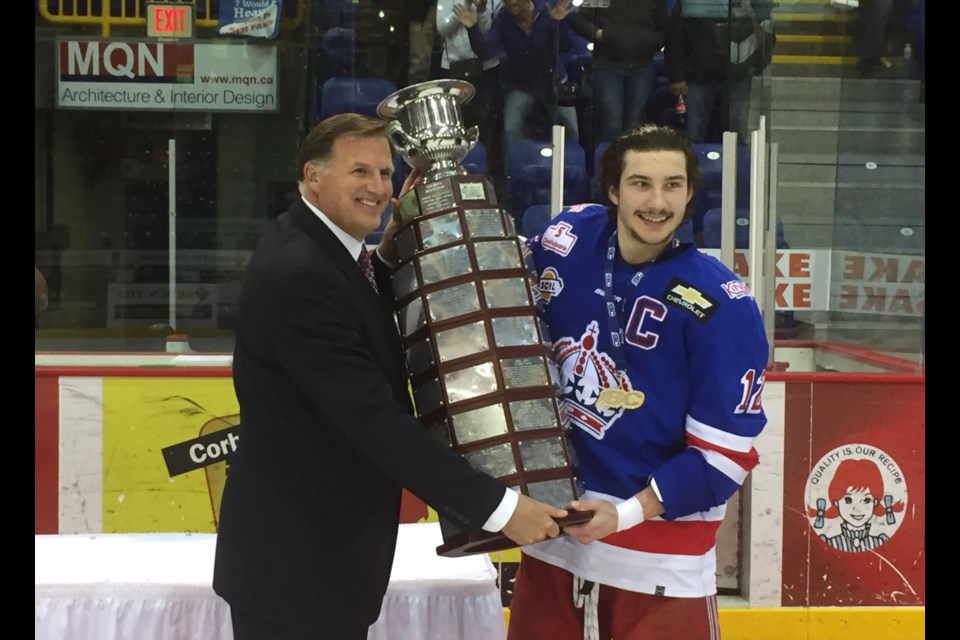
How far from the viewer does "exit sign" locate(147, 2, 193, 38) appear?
14.3 feet

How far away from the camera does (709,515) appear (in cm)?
213

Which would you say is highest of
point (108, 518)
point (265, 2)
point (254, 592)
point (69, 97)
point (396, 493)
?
point (265, 2)

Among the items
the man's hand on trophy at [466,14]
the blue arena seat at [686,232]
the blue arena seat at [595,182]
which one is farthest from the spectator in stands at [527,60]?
the blue arena seat at [686,232]

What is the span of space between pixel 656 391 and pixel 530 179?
8.23 feet

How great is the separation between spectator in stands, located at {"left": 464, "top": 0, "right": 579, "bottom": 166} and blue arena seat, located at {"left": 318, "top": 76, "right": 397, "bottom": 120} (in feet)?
1.68

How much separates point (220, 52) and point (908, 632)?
343 cm

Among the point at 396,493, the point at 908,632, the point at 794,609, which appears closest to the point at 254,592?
the point at 396,493

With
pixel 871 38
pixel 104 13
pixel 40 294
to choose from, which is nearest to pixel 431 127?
pixel 40 294

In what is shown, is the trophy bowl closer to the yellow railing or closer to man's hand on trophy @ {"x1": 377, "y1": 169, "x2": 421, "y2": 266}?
man's hand on trophy @ {"x1": 377, "y1": 169, "x2": 421, "y2": 266}

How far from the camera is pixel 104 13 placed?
4352mm

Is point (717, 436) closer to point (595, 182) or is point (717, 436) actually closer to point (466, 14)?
point (595, 182)

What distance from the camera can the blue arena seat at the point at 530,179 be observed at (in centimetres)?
438

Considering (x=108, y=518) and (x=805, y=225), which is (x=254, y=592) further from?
(x=805, y=225)

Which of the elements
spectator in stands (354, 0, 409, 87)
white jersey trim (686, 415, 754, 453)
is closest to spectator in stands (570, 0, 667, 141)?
spectator in stands (354, 0, 409, 87)
